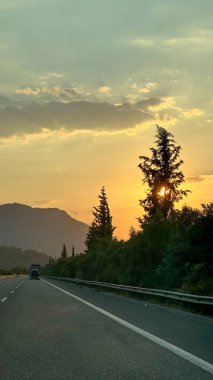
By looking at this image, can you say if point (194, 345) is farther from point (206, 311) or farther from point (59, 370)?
point (206, 311)

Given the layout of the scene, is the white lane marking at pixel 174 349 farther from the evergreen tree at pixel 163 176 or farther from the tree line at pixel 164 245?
the evergreen tree at pixel 163 176

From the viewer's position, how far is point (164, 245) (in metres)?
35.5

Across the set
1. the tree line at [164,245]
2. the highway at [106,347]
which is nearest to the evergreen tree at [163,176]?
the tree line at [164,245]

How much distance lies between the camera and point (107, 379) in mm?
6598

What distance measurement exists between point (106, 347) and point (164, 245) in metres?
26.6

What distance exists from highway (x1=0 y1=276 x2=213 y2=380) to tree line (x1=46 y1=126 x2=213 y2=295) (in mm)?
6888

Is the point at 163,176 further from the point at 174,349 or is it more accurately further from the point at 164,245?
the point at 174,349

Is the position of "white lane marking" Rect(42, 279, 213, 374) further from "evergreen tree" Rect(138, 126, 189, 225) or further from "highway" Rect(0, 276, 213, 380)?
"evergreen tree" Rect(138, 126, 189, 225)

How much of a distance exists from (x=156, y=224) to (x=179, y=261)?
10346 millimetres

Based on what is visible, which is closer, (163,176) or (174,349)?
(174,349)

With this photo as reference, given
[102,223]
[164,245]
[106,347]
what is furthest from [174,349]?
[102,223]

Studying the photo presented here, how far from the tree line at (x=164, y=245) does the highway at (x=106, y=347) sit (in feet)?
22.6

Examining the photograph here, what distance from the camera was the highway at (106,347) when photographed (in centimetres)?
704

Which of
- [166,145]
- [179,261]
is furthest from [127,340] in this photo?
[166,145]
